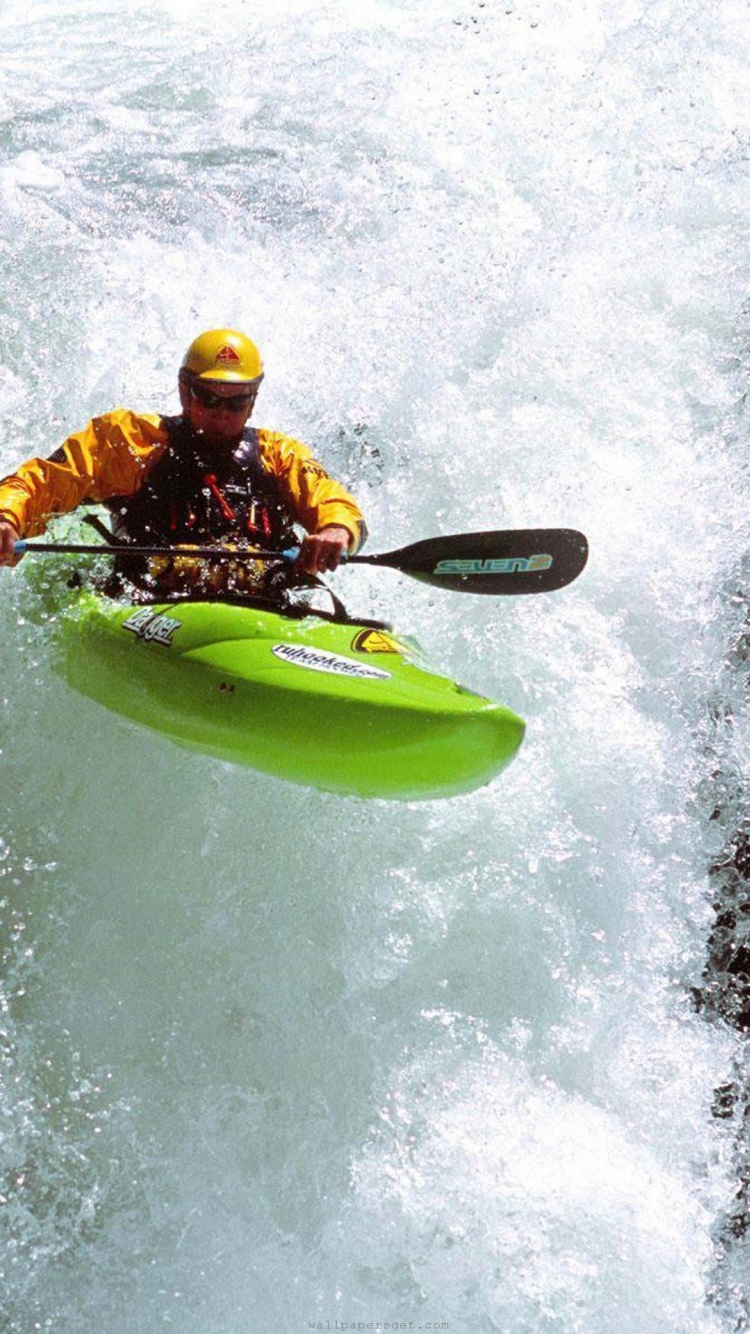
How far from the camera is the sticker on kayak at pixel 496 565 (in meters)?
3.95

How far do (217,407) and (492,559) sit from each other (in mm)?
1067

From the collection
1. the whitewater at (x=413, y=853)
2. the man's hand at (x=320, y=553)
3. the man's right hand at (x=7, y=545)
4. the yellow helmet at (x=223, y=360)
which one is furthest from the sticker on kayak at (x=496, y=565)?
the man's right hand at (x=7, y=545)

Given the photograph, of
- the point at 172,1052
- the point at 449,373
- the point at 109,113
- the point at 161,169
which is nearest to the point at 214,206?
the point at 161,169

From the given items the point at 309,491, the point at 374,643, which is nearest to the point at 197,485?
the point at 309,491

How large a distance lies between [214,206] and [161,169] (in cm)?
60

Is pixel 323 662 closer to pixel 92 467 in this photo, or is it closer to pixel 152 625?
pixel 152 625

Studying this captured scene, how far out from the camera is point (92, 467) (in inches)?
166

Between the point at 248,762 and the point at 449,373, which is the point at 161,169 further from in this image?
the point at 248,762

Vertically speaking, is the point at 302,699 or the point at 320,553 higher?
the point at 320,553

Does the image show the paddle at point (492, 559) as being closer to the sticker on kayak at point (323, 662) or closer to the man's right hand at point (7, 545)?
the man's right hand at point (7, 545)

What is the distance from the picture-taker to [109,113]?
829 cm

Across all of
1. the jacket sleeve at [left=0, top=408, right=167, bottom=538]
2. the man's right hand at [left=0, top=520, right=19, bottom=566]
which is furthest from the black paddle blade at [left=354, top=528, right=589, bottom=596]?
the man's right hand at [left=0, top=520, right=19, bottom=566]

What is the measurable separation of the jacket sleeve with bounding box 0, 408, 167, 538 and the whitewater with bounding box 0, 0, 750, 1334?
0.23m

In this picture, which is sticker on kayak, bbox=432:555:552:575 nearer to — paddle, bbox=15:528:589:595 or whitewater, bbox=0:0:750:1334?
paddle, bbox=15:528:589:595
